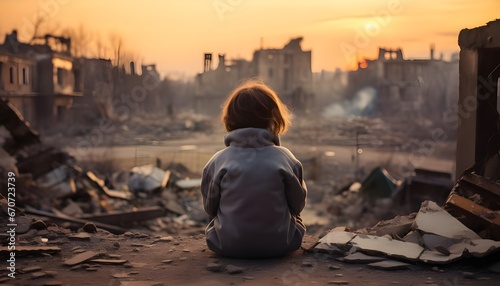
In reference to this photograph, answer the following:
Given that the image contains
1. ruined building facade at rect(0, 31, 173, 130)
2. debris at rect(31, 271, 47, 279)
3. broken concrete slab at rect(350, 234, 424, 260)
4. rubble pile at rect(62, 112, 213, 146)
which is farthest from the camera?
rubble pile at rect(62, 112, 213, 146)

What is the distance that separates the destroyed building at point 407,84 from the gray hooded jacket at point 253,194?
1926cm

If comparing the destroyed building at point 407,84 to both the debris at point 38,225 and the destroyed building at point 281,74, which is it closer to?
the destroyed building at point 281,74

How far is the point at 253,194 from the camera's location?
4098mm

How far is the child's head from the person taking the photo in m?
4.18

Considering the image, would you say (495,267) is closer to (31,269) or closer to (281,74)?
(31,269)

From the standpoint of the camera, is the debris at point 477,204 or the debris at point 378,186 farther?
the debris at point 378,186

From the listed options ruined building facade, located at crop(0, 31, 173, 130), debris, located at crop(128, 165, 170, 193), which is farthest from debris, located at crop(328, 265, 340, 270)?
ruined building facade, located at crop(0, 31, 173, 130)

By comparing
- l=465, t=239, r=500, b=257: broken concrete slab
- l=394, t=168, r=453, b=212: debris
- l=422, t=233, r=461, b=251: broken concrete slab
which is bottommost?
l=394, t=168, r=453, b=212: debris

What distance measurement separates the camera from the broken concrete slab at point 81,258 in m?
4.07

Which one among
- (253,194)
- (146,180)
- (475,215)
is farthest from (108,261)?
(146,180)

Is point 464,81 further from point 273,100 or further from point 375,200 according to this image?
point 375,200

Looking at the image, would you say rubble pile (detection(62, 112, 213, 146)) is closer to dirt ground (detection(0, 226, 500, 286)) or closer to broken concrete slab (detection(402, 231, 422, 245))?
dirt ground (detection(0, 226, 500, 286))

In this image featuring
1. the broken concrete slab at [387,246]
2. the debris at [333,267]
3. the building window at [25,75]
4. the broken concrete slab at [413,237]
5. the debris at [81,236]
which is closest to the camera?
A: the debris at [333,267]

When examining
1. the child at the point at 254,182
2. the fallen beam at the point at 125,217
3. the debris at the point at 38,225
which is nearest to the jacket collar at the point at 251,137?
the child at the point at 254,182
